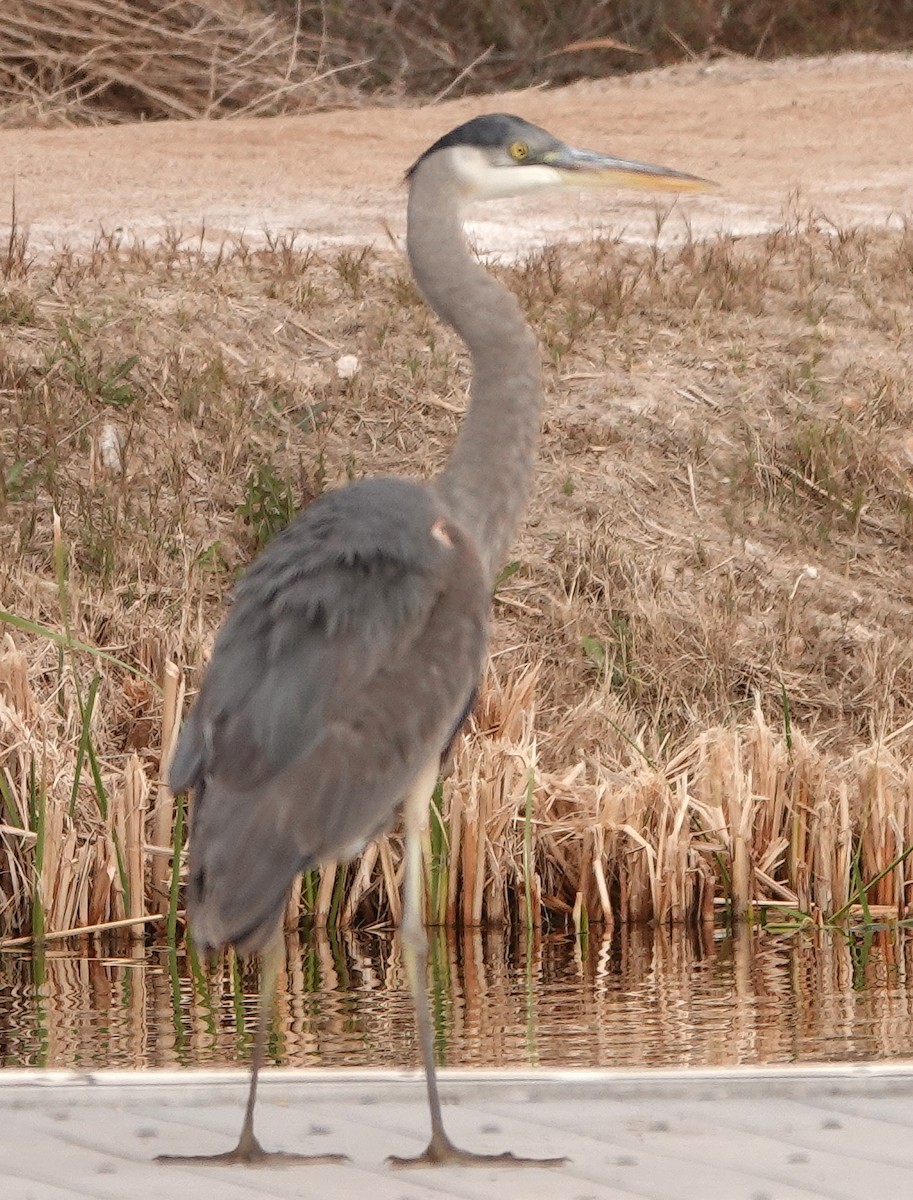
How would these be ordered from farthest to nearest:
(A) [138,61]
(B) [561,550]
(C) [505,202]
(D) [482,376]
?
(A) [138,61] → (C) [505,202] → (B) [561,550] → (D) [482,376]

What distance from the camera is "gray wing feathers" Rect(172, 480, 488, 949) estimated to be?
3.92 m

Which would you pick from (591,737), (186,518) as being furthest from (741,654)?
(186,518)

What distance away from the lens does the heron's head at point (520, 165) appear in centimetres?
542

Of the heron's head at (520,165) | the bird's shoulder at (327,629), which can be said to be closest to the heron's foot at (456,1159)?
the bird's shoulder at (327,629)

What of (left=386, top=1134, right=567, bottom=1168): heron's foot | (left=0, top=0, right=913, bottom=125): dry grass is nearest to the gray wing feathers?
(left=386, top=1134, right=567, bottom=1168): heron's foot

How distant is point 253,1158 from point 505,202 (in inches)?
417

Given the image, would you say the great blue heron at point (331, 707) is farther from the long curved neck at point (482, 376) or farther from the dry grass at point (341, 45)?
the dry grass at point (341, 45)

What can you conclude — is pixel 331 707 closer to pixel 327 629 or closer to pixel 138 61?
pixel 327 629

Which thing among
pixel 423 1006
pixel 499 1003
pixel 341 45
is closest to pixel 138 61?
pixel 341 45

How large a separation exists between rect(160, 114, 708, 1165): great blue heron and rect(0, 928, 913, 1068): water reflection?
104 cm

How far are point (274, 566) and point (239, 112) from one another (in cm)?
1346

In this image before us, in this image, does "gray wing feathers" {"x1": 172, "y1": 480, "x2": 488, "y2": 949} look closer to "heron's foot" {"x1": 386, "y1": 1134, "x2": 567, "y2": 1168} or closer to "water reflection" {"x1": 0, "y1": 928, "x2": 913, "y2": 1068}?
"heron's foot" {"x1": 386, "y1": 1134, "x2": 567, "y2": 1168}

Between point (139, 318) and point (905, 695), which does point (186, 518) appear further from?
point (905, 695)

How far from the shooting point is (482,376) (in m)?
5.15
